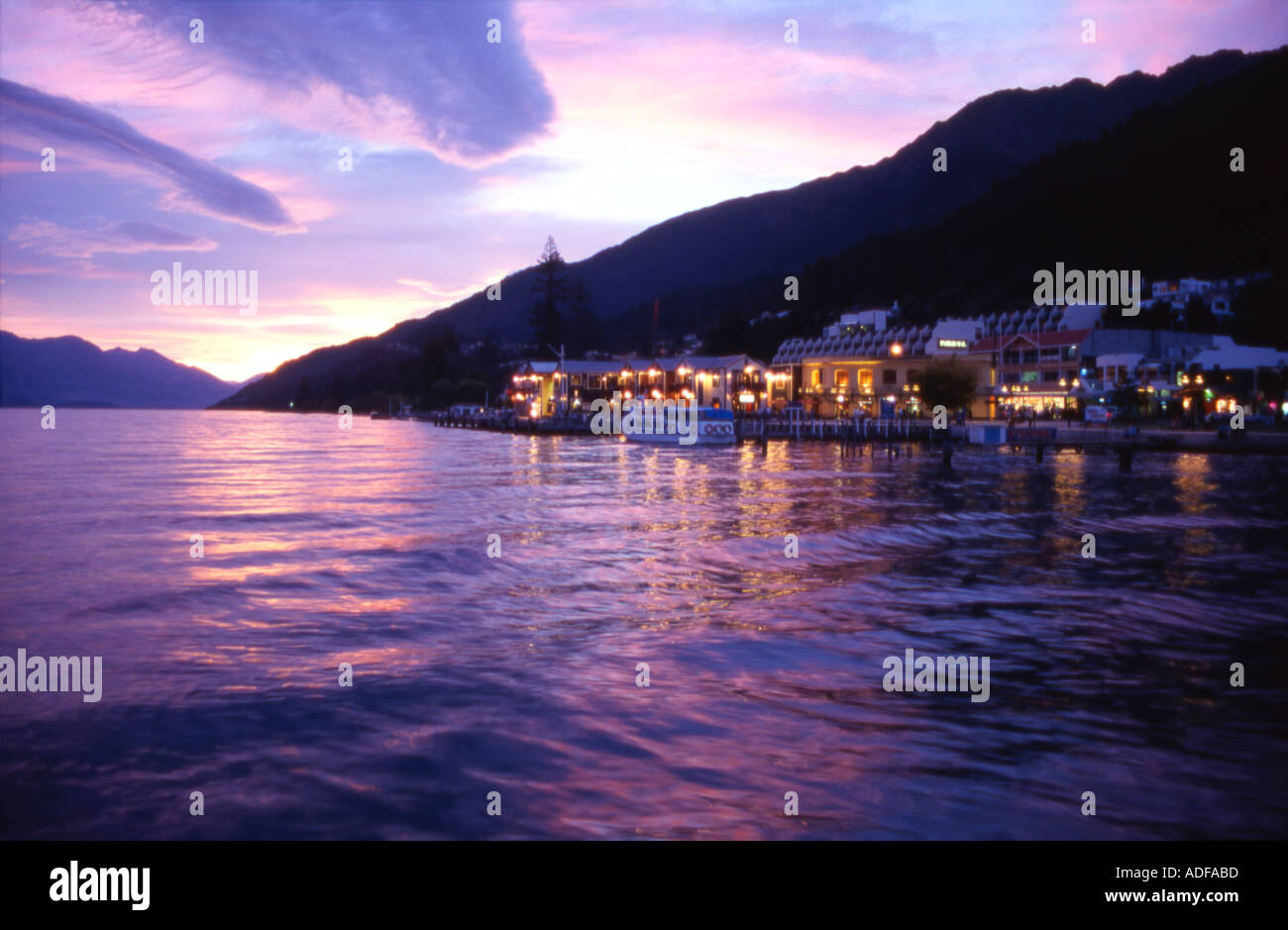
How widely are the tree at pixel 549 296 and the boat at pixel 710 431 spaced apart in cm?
5404

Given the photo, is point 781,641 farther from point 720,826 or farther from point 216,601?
point 216,601

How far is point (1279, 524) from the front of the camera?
24.2 m

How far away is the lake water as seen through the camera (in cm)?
695

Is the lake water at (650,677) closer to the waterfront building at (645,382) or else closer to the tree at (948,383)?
the tree at (948,383)

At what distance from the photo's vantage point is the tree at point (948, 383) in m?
73.7

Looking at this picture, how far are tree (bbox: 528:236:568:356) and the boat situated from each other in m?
54.0

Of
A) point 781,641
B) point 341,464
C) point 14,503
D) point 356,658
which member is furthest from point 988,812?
point 341,464

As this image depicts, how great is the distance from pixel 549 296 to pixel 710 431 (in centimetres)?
5838

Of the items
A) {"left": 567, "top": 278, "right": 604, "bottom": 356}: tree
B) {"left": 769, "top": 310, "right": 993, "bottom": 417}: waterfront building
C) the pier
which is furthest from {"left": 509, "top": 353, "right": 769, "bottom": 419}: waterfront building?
{"left": 567, "top": 278, "right": 604, "bottom": 356}: tree

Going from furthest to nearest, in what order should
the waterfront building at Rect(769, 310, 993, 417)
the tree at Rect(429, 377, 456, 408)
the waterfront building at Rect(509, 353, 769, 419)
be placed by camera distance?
1. the tree at Rect(429, 377, 456, 408)
2. the waterfront building at Rect(509, 353, 769, 419)
3. the waterfront building at Rect(769, 310, 993, 417)

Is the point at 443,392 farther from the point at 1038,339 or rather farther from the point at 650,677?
the point at 650,677

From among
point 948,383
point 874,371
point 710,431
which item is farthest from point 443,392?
point 948,383

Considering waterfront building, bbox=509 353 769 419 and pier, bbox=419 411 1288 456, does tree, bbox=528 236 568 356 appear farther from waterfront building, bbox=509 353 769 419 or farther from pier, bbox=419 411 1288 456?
pier, bbox=419 411 1288 456

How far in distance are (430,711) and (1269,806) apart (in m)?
7.54
